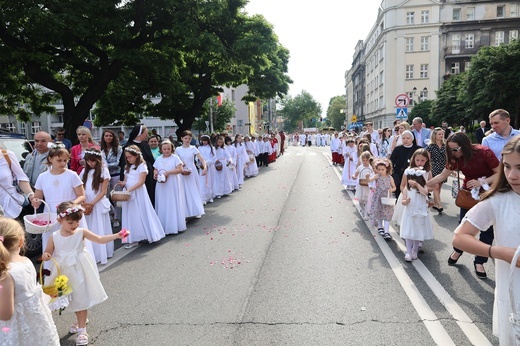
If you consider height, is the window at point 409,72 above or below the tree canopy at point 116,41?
above

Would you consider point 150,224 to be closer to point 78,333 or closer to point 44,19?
point 78,333

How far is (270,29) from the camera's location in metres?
16.5

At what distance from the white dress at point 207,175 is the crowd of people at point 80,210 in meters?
0.08

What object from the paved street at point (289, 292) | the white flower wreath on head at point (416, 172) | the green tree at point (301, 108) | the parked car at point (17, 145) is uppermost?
the green tree at point (301, 108)

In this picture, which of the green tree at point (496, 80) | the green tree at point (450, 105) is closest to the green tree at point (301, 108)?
the green tree at point (450, 105)

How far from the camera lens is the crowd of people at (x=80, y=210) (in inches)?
110

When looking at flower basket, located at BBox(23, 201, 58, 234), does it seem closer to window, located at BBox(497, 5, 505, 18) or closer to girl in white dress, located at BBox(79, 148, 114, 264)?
girl in white dress, located at BBox(79, 148, 114, 264)

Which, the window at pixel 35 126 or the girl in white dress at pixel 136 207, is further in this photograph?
the window at pixel 35 126

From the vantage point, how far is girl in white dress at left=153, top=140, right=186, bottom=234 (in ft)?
27.3

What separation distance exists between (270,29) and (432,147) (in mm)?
8869

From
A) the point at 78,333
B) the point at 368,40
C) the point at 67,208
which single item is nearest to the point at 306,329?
the point at 78,333

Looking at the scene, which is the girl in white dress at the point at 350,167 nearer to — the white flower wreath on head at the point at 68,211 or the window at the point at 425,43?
the white flower wreath on head at the point at 68,211

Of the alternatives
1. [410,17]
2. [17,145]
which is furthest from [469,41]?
[17,145]

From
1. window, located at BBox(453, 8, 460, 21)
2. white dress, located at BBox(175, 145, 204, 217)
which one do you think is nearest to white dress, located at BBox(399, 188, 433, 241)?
white dress, located at BBox(175, 145, 204, 217)
